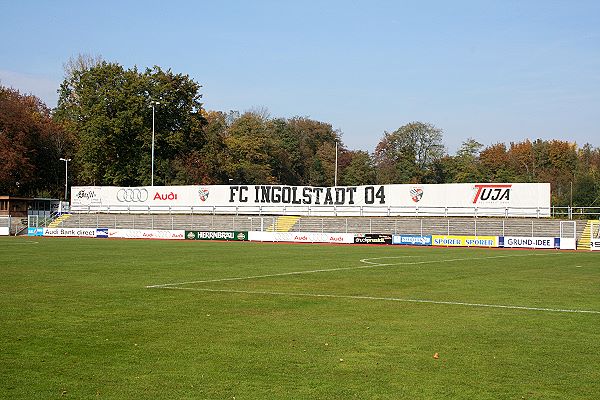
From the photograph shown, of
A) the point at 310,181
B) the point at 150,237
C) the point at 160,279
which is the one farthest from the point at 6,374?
the point at 310,181

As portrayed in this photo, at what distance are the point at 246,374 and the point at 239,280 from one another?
13.6m

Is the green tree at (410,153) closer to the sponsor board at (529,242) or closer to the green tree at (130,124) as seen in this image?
the green tree at (130,124)

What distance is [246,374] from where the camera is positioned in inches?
389

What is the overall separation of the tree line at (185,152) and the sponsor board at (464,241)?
25.3m

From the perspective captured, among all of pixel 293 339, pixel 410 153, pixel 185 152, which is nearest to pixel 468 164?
pixel 410 153

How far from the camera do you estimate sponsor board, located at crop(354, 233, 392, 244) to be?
58312mm

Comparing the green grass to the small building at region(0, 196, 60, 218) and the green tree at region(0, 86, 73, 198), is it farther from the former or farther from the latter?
the green tree at region(0, 86, 73, 198)

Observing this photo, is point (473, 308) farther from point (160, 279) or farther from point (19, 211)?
point (19, 211)

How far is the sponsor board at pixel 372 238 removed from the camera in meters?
58.3

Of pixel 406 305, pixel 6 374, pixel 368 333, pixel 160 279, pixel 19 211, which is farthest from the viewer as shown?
pixel 19 211

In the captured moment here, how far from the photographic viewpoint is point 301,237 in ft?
201

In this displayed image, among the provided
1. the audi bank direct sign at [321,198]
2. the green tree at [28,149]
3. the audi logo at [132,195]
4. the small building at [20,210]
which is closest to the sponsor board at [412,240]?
the audi bank direct sign at [321,198]

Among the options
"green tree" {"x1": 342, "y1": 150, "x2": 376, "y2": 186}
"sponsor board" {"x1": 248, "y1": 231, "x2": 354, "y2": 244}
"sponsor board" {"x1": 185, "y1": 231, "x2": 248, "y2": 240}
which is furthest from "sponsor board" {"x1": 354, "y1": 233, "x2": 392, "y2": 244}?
"green tree" {"x1": 342, "y1": 150, "x2": 376, "y2": 186}

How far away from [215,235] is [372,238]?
14489 millimetres
